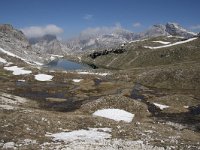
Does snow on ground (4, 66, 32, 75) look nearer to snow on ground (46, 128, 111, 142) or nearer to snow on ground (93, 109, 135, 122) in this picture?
snow on ground (93, 109, 135, 122)

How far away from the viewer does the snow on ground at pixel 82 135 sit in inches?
1775

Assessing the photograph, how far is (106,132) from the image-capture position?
4953cm

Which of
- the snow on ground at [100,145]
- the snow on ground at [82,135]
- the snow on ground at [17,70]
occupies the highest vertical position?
the snow on ground at [17,70]

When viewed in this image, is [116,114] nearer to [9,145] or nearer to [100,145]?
[100,145]

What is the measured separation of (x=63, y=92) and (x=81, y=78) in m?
30.7

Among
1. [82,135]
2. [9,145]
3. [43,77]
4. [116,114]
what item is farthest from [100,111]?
[43,77]

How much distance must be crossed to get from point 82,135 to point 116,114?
20.0 meters

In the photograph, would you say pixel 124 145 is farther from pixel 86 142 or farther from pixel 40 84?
pixel 40 84

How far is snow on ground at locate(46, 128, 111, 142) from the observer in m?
45.1

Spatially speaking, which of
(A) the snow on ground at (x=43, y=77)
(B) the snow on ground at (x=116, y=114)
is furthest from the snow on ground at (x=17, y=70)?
(B) the snow on ground at (x=116, y=114)

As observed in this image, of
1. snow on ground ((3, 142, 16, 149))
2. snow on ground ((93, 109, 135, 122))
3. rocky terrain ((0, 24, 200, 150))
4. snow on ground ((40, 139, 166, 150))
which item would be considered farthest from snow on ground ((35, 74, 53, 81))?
snow on ground ((3, 142, 16, 149))

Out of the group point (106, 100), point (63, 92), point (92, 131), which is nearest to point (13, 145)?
point (92, 131)

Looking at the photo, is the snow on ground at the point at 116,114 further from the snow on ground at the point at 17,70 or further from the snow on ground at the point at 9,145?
the snow on ground at the point at 17,70

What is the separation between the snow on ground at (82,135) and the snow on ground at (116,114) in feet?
43.0
